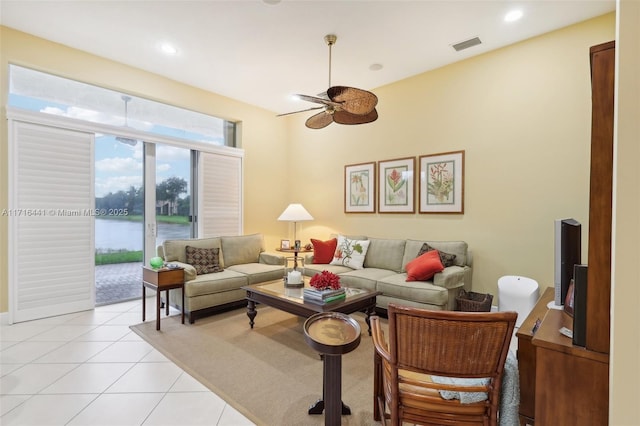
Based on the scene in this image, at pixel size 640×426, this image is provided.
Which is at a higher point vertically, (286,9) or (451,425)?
(286,9)

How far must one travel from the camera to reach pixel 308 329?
189 centimetres

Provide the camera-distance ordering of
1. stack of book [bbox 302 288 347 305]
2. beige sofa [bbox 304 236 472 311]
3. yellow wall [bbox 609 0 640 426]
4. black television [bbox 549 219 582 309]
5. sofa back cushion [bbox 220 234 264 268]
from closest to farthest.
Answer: yellow wall [bbox 609 0 640 426], black television [bbox 549 219 582 309], stack of book [bbox 302 288 347 305], beige sofa [bbox 304 236 472 311], sofa back cushion [bbox 220 234 264 268]

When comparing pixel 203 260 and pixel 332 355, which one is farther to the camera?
pixel 203 260

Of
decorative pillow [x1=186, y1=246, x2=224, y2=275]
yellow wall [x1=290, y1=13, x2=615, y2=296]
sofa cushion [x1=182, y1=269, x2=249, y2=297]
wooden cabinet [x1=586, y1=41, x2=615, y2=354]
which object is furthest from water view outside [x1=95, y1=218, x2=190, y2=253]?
wooden cabinet [x1=586, y1=41, x2=615, y2=354]

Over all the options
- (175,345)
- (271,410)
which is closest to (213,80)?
(175,345)

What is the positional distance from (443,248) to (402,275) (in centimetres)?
62

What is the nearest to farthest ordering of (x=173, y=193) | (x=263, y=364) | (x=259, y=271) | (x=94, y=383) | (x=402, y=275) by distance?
(x=94, y=383) < (x=263, y=364) < (x=402, y=275) < (x=259, y=271) < (x=173, y=193)

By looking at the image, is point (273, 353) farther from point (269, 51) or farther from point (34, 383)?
point (269, 51)

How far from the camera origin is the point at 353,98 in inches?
106

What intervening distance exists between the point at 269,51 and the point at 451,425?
12.9ft

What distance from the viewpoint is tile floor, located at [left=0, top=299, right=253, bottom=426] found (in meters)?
1.92

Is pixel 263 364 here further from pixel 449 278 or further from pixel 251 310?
pixel 449 278

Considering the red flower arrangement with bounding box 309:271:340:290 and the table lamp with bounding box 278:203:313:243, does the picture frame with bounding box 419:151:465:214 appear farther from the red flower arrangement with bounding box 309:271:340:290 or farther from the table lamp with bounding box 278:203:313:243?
the red flower arrangement with bounding box 309:271:340:290

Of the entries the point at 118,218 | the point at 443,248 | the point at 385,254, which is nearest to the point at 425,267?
the point at 443,248
